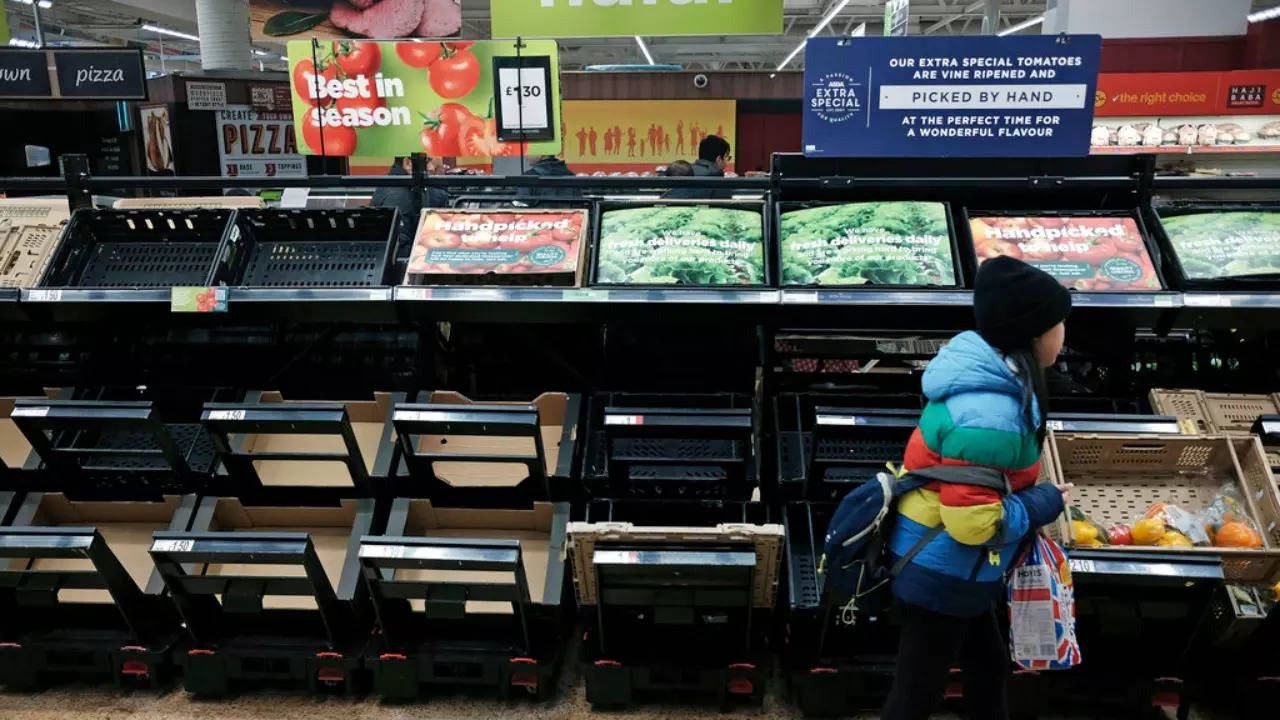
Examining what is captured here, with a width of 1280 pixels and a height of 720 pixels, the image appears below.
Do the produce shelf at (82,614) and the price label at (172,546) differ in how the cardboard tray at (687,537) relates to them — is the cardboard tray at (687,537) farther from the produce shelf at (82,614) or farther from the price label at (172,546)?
the produce shelf at (82,614)

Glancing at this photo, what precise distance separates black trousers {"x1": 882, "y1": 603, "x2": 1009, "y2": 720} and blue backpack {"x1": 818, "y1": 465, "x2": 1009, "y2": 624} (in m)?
0.13

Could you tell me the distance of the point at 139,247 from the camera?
3.21 m

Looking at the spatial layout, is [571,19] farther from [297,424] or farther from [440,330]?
[297,424]

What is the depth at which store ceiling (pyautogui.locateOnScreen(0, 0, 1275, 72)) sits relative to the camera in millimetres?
16953

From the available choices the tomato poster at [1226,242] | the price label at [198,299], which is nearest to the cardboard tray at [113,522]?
the price label at [198,299]

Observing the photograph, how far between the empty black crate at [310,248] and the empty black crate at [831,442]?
4.88ft

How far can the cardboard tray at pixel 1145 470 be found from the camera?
8.91ft

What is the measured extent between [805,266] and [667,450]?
0.76 metres

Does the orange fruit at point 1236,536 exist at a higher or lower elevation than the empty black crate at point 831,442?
lower

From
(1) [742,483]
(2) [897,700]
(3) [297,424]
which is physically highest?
(3) [297,424]

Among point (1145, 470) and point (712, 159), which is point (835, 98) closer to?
point (1145, 470)

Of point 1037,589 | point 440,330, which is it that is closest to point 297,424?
point 440,330

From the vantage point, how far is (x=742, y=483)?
9.13 feet

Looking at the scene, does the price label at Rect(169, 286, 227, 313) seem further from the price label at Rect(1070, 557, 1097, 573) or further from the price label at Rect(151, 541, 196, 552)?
the price label at Rect(1070, 557, 1097, 573)
